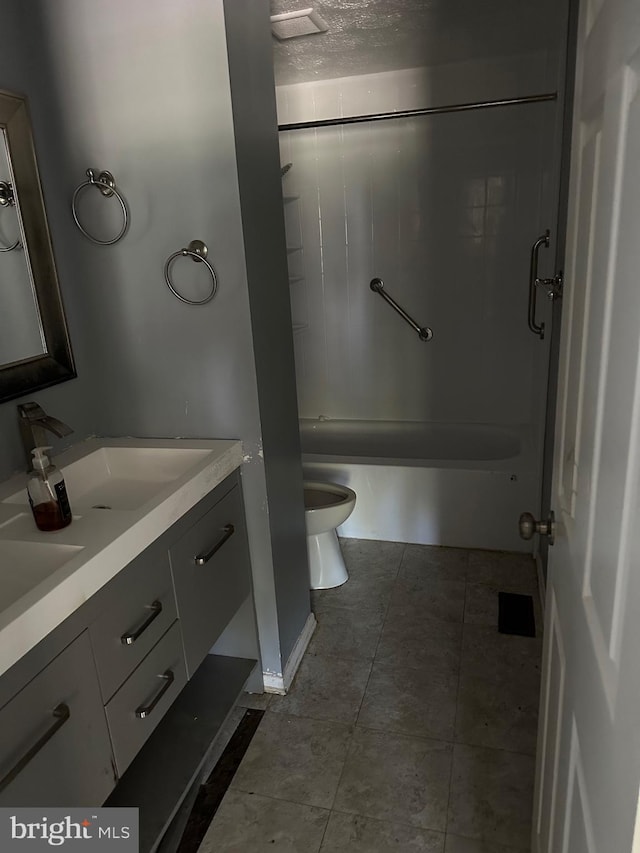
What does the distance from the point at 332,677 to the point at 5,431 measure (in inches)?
51.0

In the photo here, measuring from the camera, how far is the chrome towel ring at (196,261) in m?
1.55

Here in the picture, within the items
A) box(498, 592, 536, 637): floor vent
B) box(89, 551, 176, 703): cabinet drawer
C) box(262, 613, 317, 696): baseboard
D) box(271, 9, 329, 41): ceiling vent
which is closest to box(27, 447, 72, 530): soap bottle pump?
box(89, 551, 176, 703): cabinet drawer

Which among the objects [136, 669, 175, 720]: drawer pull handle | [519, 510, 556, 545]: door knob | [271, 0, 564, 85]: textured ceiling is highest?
[271, 0, 564, 85]: textured ceiling

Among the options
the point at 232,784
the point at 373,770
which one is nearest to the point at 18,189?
the point at 232,784

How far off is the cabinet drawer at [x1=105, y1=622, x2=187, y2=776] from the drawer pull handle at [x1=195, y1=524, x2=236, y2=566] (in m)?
0.17

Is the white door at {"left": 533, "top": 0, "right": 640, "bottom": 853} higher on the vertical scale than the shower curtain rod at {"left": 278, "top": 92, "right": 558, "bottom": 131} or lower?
lower

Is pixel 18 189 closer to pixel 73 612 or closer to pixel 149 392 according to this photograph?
pixel 149 392

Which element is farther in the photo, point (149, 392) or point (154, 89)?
point (149, 392)

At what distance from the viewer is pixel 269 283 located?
5.66 ft

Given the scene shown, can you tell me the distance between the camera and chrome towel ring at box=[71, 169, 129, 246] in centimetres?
155

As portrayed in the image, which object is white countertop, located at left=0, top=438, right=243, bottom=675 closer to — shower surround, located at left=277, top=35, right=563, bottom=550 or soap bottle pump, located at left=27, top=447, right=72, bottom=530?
soap bottle pump, located at left=27, top=447, right=72, bottom=530

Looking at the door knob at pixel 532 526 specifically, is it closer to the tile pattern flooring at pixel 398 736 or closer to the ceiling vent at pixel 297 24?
the tile pattern flooring at pixel 398 736

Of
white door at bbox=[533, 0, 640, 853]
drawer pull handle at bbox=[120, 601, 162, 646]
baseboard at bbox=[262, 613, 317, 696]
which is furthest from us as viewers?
baseboard at bbox=[262, 613, 317, 696]

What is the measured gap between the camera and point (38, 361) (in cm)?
157
